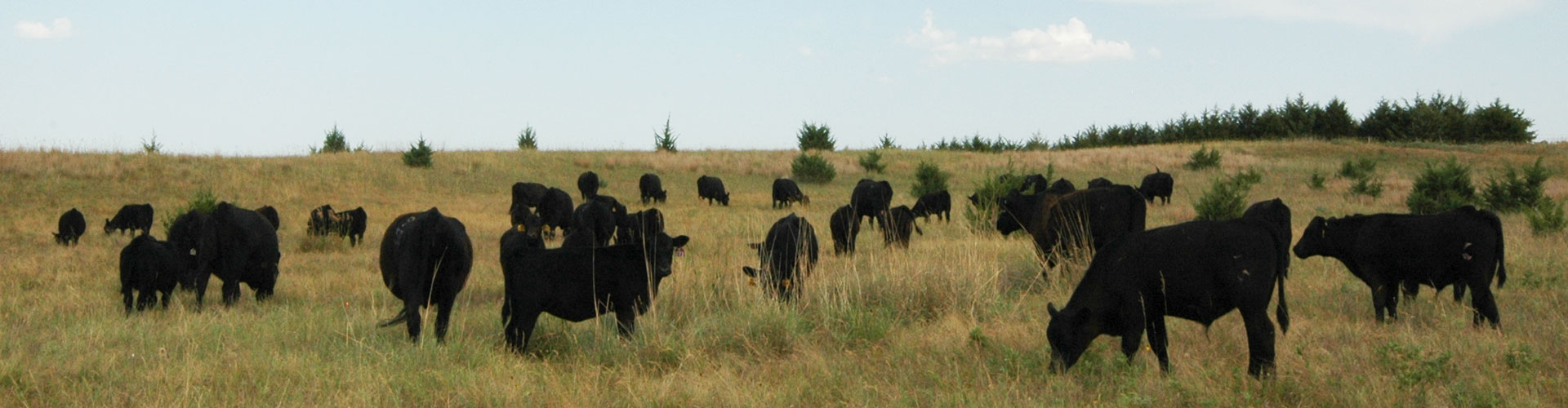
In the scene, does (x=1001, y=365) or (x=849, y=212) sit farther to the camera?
(x=849, y=212)

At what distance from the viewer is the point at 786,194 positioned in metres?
25.9

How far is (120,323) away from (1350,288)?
9141 mm

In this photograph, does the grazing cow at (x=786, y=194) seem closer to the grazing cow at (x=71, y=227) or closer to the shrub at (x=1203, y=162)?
the grazing cow at (x=71, y=227)

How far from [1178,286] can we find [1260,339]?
449mm

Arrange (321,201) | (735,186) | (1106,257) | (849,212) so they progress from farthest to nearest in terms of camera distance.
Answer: (735,186) < (321,201) < (849,212) < (1106,257)

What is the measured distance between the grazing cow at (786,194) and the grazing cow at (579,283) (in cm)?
1890

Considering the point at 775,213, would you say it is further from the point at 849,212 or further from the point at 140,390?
the point at 140,390

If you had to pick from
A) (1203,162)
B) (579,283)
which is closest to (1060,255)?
(579,283)

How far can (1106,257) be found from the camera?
221 inches

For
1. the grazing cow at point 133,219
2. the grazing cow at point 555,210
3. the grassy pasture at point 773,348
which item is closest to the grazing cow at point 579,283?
the grassy pasture at point 773,348

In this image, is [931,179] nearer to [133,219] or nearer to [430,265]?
[133,219]

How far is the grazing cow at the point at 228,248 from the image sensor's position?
8.62m

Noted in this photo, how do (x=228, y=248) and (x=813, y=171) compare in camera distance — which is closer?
(x=228, y=248)

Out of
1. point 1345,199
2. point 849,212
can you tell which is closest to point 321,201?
point 849,212
